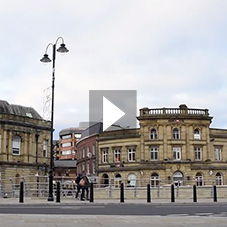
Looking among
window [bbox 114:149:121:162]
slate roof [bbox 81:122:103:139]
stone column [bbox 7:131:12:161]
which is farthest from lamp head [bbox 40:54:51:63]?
slate roof [bbox 81:122:103:139]

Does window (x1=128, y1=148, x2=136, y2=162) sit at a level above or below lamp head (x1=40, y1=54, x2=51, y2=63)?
below

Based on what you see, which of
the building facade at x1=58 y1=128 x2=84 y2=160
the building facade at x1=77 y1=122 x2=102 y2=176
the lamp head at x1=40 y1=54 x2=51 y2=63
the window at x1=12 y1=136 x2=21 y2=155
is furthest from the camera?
the building facade at x1=58 y1=128 x2=84 y2=160

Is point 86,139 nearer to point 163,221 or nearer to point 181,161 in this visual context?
point 181,161

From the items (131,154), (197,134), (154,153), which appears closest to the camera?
(154,153)

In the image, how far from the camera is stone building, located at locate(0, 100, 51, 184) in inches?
1910

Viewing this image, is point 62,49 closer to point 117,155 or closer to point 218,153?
point 117,155

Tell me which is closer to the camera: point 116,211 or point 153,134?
point 116,211

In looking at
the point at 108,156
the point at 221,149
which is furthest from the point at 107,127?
the point at 221,149

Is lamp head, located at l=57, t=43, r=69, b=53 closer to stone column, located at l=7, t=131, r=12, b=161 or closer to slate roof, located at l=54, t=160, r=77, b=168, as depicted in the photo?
stone column, located at l=7, t=131, r=12, b=161

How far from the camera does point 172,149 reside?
59844mm

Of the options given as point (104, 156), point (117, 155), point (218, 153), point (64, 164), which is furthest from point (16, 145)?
point (64, 164)

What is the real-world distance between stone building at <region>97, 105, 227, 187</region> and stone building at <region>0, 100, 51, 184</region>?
37.5ft

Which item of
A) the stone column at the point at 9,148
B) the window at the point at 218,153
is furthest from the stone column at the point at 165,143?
the stone column at the point at 9,148

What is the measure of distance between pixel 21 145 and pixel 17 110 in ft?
24.6
